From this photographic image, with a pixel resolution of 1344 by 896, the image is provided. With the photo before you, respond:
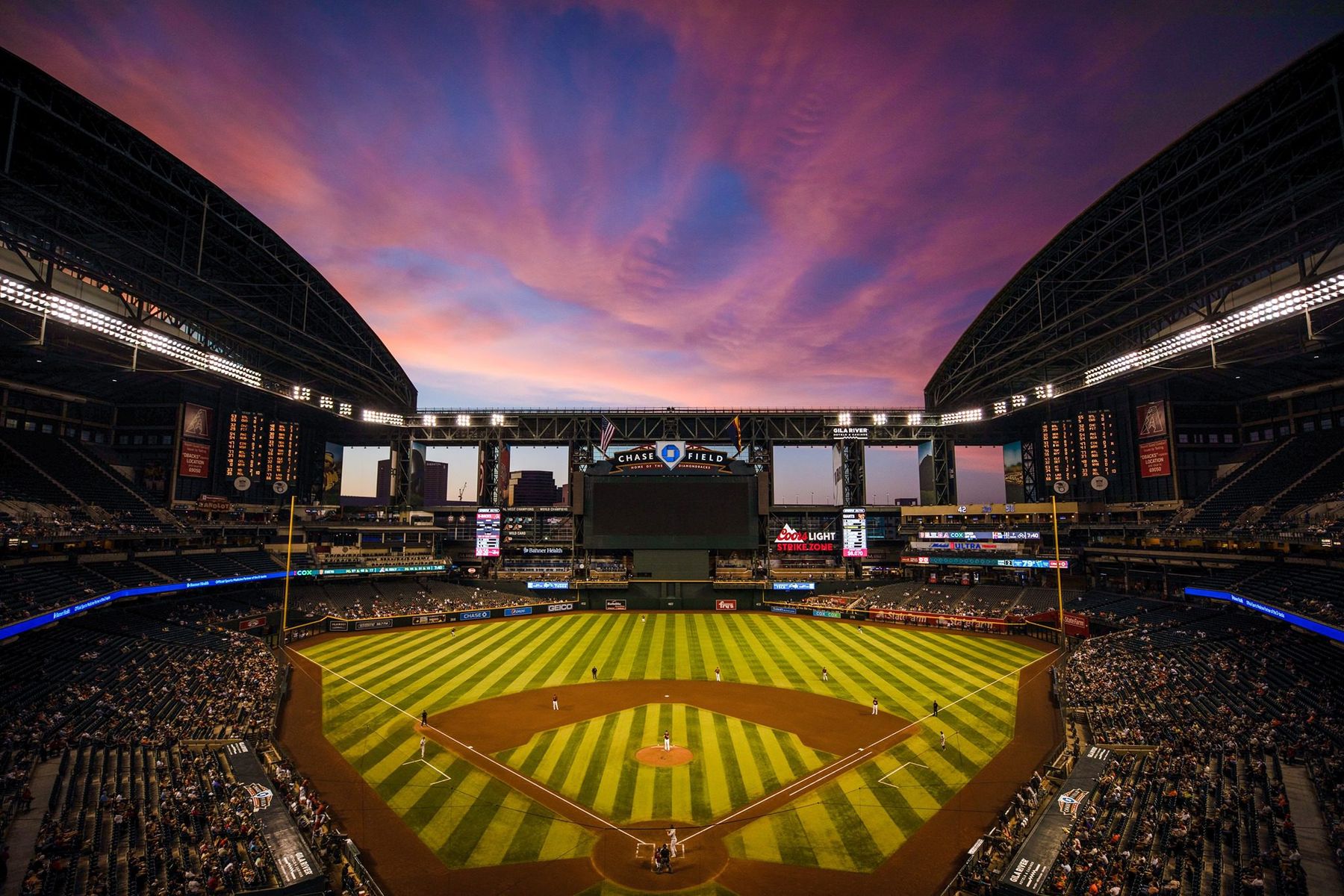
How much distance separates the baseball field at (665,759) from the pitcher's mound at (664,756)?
10 cm

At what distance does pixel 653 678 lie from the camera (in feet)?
126

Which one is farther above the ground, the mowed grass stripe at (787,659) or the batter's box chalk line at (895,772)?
the batter's box chalk line at (895,772)

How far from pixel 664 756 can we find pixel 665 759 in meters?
0.34

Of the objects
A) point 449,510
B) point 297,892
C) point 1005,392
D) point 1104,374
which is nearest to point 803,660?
point 1104,374

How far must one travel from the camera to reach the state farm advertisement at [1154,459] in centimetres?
5525

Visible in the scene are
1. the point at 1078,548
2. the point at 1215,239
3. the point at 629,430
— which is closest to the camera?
the point at 1215,239

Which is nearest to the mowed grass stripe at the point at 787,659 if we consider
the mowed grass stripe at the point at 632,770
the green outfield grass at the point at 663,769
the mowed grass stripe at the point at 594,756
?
the green outfield grass at the point at 663,769

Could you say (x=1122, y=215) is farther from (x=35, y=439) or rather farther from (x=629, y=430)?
(x=35, y=439)

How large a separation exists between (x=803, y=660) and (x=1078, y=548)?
35.8 metres

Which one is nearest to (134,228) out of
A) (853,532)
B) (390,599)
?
(390,599)

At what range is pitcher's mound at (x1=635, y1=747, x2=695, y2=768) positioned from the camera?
24.7 m

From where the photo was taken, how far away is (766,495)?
69500 mm

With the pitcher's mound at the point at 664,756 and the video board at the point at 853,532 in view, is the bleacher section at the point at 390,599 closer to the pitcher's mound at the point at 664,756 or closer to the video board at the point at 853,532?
the video board at the point at 853,532

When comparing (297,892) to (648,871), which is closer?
(297,892)
